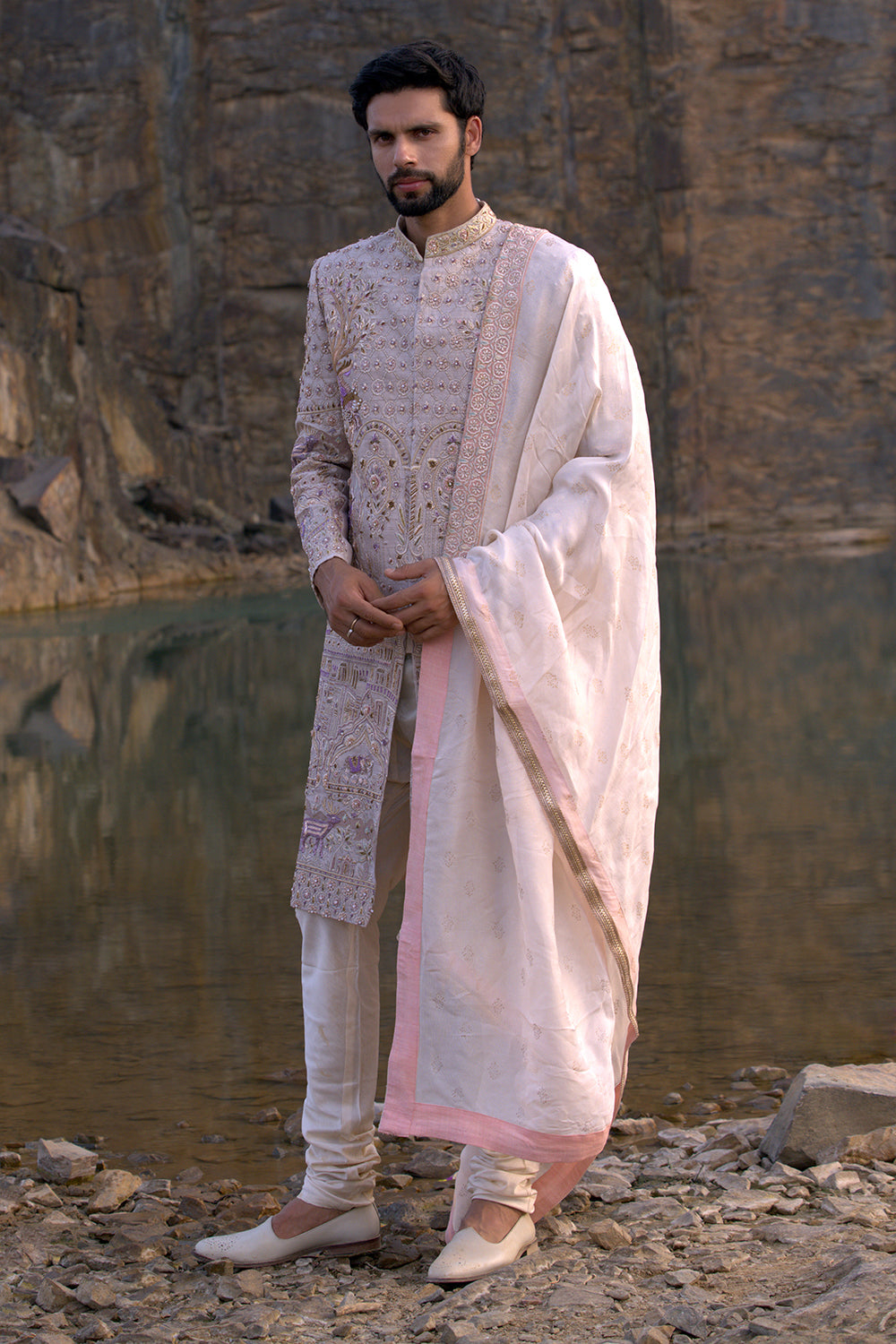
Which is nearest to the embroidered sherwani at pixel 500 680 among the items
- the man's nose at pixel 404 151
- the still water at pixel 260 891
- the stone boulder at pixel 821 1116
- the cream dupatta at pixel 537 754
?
the cream dupatta at pixel 537 754

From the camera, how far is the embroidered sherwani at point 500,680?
6.54 ft

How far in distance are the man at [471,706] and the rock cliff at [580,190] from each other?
74.2ft

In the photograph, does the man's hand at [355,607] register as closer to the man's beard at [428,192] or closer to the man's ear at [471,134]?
the man's beard at [428,192]

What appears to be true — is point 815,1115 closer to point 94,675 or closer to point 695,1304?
point 695,1304

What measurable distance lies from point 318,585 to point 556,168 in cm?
2445

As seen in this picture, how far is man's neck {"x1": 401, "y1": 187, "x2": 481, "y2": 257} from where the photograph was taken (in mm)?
2182

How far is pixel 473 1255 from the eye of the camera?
1.97 m

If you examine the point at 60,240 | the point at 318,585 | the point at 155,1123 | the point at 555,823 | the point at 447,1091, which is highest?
the point at 60,240

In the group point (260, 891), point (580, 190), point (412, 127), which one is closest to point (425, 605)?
point (412, 127)

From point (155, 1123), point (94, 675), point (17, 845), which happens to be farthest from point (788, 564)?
point (155, 1123)

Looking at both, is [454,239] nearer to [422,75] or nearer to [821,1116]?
[422,75]

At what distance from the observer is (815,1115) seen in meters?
2.27

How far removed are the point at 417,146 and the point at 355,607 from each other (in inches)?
25.4

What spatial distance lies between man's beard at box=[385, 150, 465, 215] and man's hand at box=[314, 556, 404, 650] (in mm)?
498
